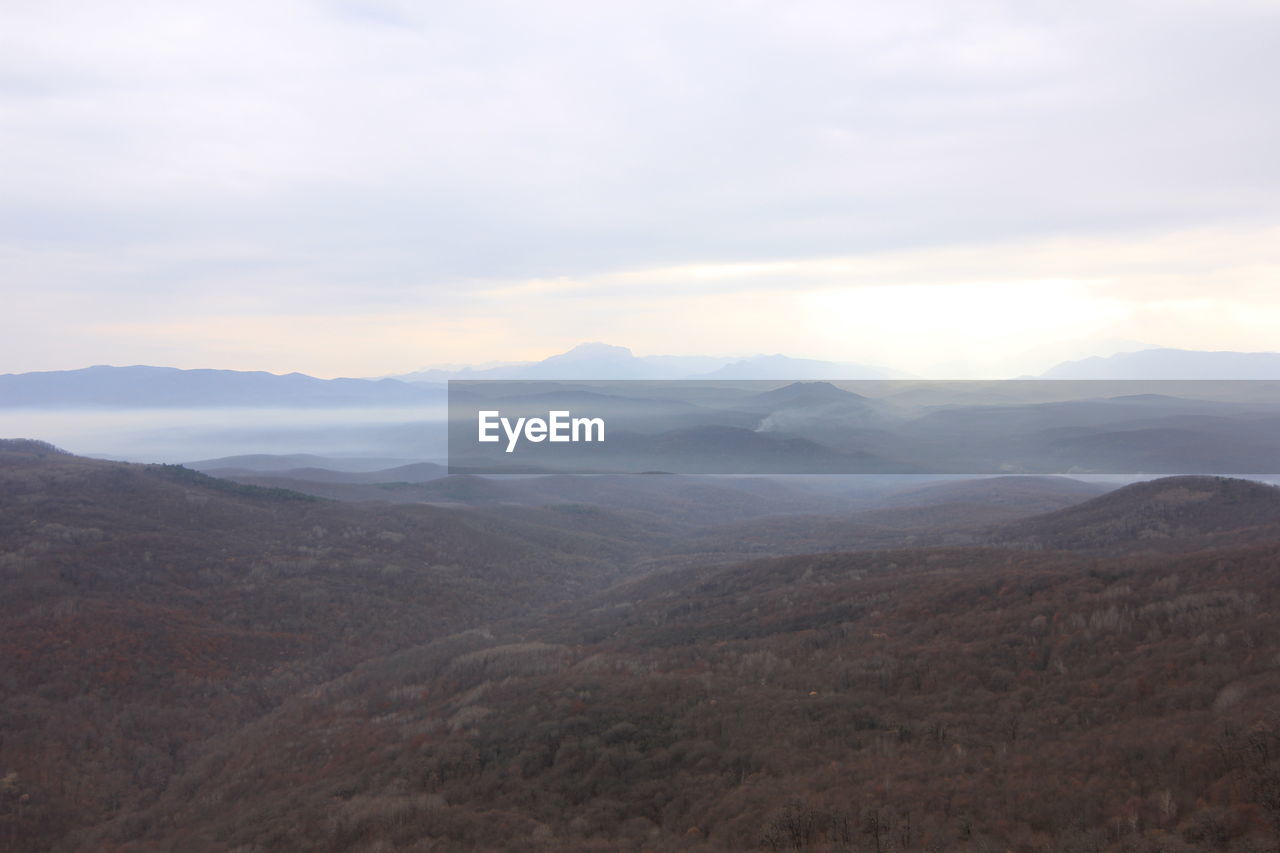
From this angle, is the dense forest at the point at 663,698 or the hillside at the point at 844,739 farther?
the dense forest at the point at 663,698

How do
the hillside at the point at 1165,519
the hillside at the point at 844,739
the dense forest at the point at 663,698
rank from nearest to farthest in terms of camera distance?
1. the hillside at the point at 844,739
2. the dense forest at the point at 663,698
3. the hillside at the point at 1165,519

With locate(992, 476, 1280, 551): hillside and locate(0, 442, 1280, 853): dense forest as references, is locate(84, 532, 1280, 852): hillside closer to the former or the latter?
locate(0, 442, 1280, 853): dense forest

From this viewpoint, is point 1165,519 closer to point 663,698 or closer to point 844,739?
point 844,739

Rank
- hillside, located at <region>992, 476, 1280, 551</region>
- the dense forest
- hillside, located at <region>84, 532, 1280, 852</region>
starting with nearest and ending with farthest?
hillside, located at <region>84, 532, 1280, 852</region>, the dense forest, hillside, located at <region>992, 476, 1280, 551</region>

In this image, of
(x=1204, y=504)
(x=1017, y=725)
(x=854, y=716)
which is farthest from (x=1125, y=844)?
(x=1204, y=504)

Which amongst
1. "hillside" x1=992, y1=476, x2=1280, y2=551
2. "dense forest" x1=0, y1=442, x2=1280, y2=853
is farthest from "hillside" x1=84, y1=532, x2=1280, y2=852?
"hillside" x1=992, y1=476, x2=1280, y2=551

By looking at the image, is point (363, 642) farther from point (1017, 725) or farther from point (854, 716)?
point (1017, 725)

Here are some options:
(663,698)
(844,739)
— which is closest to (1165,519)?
(844,739)

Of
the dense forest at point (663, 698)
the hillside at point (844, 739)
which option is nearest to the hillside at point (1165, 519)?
the dense forest at point (663, 698)

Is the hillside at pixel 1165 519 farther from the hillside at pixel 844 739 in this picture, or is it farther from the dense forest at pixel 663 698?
the hillside at pixel 844 739
